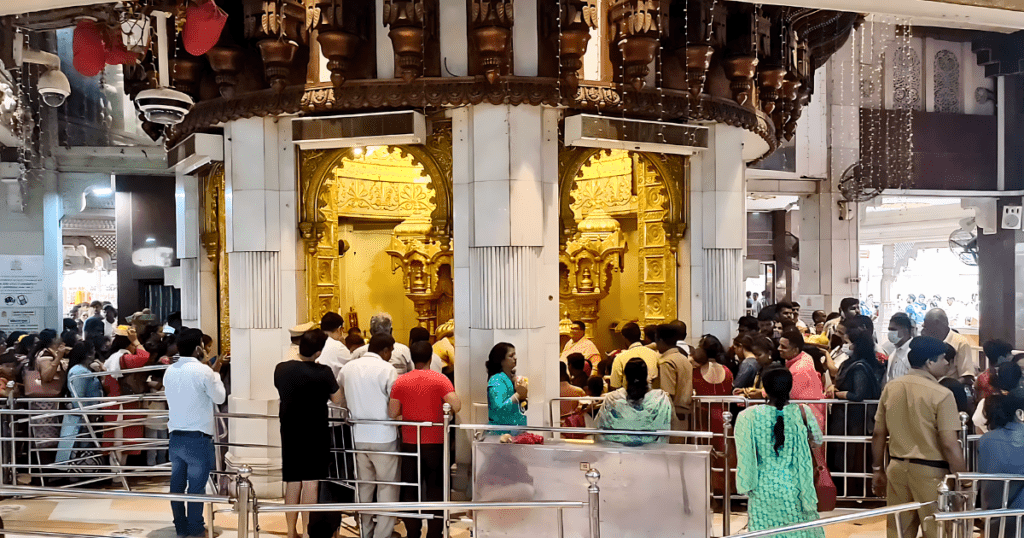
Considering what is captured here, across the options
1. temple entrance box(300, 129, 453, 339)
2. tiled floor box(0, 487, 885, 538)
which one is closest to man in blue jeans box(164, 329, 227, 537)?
tiled floor box(0, 487, 885, 538)

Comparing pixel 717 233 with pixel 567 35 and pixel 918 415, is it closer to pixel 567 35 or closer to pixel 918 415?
pixel 567 35

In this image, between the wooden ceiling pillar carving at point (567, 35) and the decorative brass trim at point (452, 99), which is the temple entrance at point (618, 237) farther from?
the wooden ceiling pillar carving at point (567, 35)

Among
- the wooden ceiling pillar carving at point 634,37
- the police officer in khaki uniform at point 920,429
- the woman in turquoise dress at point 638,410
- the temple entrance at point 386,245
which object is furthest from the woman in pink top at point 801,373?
the temple entrance at point 386,245

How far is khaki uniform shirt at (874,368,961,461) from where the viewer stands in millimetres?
5492

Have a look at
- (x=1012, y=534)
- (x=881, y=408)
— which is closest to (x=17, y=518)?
(x=881, y=408)

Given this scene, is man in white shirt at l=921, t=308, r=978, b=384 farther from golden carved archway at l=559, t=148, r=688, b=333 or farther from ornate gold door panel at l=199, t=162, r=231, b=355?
ornate gold door panel at l=199, t=162, r=231, b=355

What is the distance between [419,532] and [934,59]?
17882mm

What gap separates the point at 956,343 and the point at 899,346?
121 cm

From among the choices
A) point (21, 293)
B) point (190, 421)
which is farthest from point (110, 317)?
point (190, 421)

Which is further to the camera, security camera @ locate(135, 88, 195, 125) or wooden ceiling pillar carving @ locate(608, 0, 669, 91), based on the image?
wooden ceiling pillar carving @ locate(608, 0, 669, 91)

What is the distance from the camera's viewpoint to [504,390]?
271 inches

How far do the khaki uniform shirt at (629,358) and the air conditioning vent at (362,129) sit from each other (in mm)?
2874

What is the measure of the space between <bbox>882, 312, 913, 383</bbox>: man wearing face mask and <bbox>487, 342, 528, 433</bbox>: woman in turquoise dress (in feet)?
11.5

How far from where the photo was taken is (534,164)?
795cm
